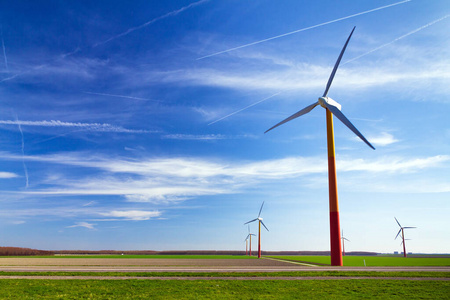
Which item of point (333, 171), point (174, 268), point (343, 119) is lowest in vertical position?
point (174, 268)

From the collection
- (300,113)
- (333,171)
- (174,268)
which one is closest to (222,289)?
(174,268)

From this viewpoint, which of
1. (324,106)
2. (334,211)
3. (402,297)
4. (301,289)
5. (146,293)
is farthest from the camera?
(324,106)

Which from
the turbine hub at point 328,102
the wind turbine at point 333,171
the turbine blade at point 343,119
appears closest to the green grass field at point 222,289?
the wind turbine at point 333,171

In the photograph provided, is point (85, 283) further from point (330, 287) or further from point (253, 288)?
point (330, 287)

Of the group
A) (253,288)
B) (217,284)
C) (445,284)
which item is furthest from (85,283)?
(445,284)

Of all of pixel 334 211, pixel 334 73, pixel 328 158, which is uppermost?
pixel 334 73

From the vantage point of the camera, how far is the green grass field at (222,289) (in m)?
20.6

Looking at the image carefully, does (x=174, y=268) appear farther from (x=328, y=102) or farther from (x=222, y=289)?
(x=328, y=102)

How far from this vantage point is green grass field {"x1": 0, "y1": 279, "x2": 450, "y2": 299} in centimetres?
2059

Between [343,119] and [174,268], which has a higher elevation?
[343,119]

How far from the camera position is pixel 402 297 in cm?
2025

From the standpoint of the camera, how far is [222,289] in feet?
76.6

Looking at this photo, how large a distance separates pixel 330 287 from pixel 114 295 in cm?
1533

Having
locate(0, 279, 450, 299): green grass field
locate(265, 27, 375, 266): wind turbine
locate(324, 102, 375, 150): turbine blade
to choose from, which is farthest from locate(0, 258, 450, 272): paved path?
locate(324, 102, 375, 150): turbine blade
